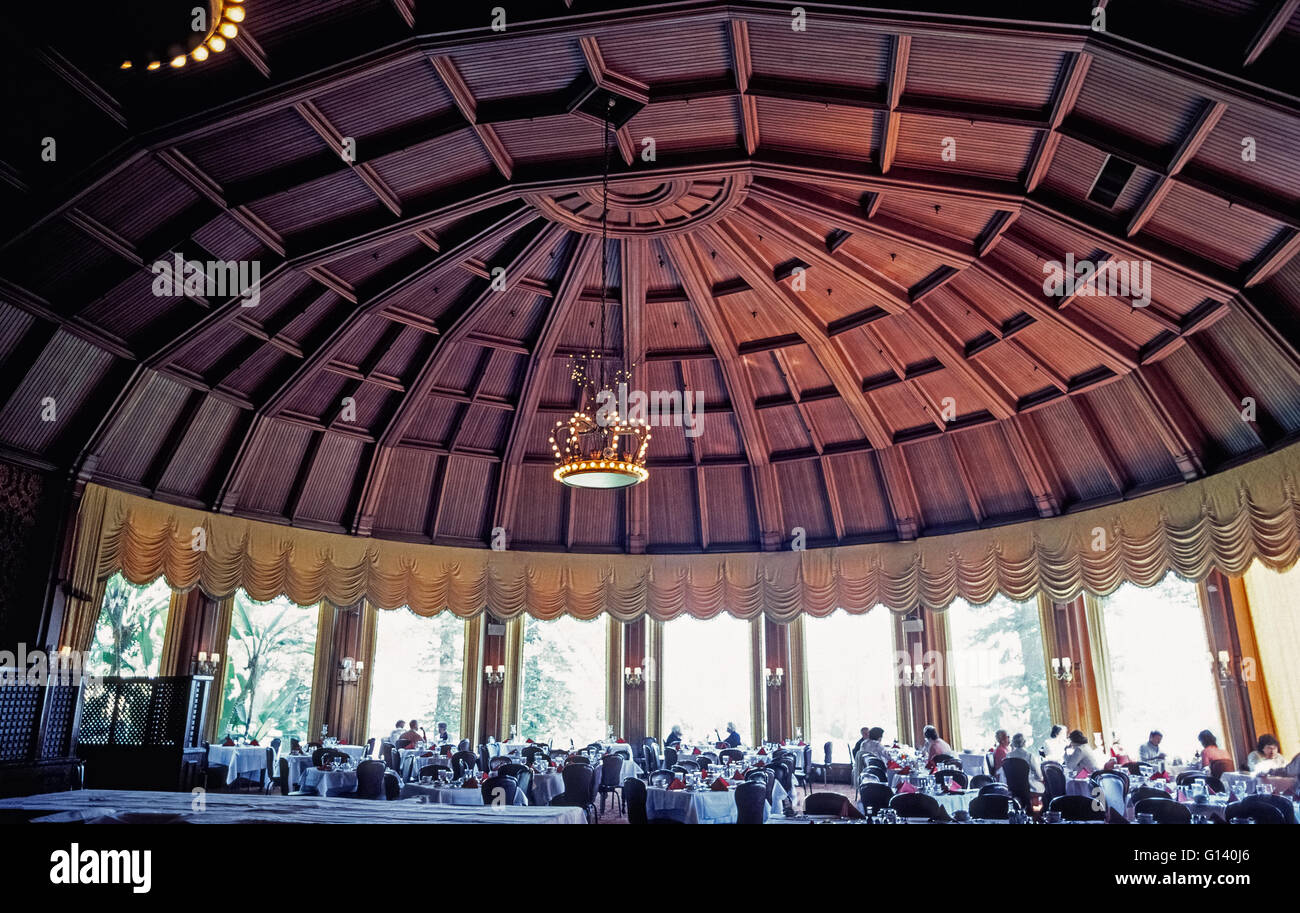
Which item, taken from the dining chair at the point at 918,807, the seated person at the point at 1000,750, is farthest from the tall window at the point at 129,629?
the seated person at the point at 1000,750

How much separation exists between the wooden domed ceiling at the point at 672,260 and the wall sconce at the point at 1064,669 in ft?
8.41

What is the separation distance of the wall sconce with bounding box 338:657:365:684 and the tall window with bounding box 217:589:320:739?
2696 millimetres

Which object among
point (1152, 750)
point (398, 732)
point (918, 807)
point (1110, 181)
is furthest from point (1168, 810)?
point (398, 732)

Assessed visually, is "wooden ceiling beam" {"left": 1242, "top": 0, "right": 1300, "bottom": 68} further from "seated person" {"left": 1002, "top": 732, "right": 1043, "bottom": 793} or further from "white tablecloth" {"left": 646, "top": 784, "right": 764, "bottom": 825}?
"white tablecloth" {"left": 646, "top": 784, "right": 764, "bottom": 825}

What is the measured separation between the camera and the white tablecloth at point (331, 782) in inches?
393

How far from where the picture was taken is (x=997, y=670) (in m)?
14.1

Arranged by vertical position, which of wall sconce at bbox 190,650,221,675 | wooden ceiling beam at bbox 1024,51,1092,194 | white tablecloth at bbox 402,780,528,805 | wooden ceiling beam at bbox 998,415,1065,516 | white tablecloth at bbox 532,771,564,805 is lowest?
white tablecloth at bbox 532,771,564,805

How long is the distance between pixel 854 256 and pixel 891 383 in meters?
3.10

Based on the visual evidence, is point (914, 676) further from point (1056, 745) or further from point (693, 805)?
point (693, 805)

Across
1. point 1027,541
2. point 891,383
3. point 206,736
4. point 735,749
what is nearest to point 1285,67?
point 891,383

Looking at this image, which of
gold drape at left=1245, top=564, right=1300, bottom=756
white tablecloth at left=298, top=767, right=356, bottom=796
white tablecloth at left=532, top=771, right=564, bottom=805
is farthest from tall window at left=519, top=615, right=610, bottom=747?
gold drape at left=1245, top=564, right=1300, bottom=756

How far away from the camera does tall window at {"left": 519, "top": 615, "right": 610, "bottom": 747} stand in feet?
52.6

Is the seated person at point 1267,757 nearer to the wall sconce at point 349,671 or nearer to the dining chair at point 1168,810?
the dining chair at point 1168,810

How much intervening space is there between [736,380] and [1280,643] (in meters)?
8.49
